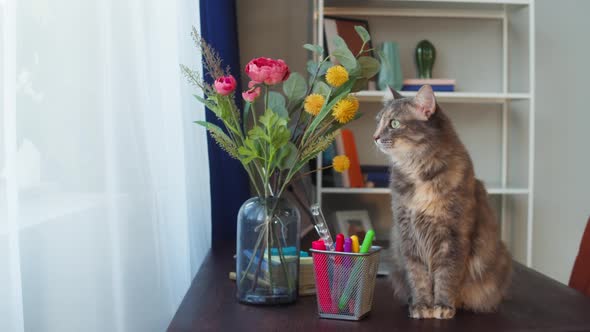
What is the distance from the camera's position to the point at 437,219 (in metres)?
1.04

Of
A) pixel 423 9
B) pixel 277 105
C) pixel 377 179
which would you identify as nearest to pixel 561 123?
pixel 423 9

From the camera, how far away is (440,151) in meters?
1.06

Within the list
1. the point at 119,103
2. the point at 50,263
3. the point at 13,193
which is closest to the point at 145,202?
the point at 119,103

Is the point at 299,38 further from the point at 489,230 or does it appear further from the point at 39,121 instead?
the point at 39,121

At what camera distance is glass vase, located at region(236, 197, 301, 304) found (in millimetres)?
1085

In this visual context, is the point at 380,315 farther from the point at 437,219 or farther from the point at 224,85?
the point at 224,85

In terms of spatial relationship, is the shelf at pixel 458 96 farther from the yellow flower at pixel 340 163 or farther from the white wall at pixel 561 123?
the yellow flower at pixel 340 163

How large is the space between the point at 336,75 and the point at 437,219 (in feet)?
0.99

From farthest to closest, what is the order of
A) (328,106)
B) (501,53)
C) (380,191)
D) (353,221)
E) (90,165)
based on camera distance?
(501,53) < (353,221) < (380,191) < (328,106) < (90,165)

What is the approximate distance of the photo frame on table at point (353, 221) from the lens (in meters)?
2.42

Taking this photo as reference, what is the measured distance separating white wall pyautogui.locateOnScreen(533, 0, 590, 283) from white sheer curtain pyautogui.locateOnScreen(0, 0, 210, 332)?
1.83m

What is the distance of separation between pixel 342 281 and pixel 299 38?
172cm

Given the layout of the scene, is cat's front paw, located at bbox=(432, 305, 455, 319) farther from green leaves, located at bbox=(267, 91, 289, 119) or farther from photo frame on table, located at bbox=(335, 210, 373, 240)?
photo frame on table, located at bbox=(335, 210, 373, 240)

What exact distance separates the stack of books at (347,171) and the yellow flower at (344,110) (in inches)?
49.2
